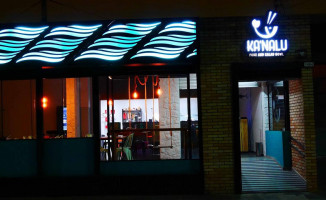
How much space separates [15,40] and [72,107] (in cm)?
401

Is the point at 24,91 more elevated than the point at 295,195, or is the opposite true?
the point at 24,91

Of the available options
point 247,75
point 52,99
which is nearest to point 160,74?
point 247,75

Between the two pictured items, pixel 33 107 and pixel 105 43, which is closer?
pixel 105 43

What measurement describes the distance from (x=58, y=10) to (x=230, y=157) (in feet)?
17.6

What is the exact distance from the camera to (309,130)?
8523 millimetres

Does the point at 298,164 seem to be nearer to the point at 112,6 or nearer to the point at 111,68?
the point at 111,68

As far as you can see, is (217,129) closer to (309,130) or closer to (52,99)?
(309,130)

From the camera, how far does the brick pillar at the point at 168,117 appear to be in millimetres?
9164

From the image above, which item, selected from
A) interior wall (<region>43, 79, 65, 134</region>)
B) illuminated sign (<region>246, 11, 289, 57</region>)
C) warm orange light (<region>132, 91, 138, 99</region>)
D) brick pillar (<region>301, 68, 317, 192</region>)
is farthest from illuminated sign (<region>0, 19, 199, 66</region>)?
brick pillar (<region>301, 68, 317, 192</region>)

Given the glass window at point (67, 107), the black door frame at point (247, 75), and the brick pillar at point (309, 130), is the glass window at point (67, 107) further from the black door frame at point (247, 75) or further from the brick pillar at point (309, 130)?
the brick pillar at point (309, 130)

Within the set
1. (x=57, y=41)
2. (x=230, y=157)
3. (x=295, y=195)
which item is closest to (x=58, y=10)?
(x=57, y=41)

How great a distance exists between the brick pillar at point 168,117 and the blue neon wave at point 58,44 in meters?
2.67

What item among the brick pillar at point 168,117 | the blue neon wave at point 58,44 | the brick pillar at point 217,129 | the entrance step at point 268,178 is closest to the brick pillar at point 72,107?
the blue neon wave at point 58,44

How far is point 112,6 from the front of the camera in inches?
333
